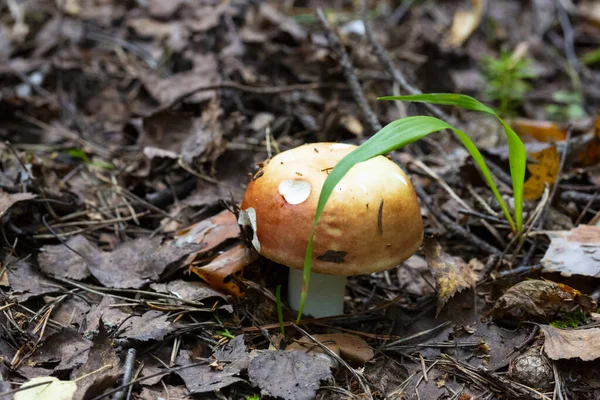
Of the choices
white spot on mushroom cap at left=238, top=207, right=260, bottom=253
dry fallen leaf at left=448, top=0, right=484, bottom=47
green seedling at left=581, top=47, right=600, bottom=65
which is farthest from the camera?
green seedling at left=581, top=47, right=600, bottom=65

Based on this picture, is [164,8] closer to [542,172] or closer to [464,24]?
[464,24]

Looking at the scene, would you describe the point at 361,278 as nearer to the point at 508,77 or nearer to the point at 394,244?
the point at 394,244

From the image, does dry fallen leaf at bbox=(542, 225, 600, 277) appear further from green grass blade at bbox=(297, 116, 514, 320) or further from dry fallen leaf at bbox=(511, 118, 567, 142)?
dry fallen leaf at bbox=(511, 118, 567, 142)

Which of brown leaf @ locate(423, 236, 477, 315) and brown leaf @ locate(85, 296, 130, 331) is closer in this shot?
brown leaf @ locate(85, 296, 130, 331)

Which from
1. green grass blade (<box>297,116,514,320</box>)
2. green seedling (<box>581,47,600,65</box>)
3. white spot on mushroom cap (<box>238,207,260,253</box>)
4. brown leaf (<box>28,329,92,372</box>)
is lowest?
green seedling (<box>581,47,600,65</box>)

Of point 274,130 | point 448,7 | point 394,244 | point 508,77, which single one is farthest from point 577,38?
point 394,244

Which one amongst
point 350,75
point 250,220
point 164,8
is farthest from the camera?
point 164,8

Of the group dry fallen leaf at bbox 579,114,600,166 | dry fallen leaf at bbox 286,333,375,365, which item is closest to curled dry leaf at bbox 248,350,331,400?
dry fallen leaf at bbox 286,333,375,365

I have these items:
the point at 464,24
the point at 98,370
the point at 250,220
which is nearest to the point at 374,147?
the point at 250,220
